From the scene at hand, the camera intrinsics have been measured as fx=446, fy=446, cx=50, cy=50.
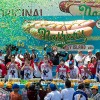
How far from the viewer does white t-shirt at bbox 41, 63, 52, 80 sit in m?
15.2

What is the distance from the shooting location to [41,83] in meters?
13.5

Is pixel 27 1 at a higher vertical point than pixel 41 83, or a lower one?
higher

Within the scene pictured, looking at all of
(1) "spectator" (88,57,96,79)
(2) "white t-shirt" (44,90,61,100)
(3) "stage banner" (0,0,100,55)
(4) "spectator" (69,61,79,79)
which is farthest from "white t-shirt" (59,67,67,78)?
(3) "stage banner" (0,0,100,55)

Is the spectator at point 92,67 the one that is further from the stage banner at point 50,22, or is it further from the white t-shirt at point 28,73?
the stage banner at point 50,22

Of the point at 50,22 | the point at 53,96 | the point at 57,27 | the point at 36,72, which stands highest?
the point at 50,22

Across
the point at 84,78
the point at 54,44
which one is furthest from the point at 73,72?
the point at 54,44

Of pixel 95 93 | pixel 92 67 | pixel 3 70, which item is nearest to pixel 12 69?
pixel 3 70

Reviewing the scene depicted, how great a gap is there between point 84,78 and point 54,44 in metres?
5.09

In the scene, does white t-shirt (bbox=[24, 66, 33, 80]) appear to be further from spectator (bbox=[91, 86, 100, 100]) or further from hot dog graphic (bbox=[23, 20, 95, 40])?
hot dog graphic (bbox=[23, 20, 95, 40])

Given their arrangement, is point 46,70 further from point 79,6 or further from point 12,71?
point 79,6

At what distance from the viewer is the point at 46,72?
15.3 meters

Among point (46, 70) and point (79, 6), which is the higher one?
point (79, 6)

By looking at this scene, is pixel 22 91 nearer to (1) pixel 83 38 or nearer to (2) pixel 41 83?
(2) pixel 41 83

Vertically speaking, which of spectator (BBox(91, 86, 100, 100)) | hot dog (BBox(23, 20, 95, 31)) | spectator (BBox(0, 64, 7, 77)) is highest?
hot dog (BBox(23, 20, 95, 31))
